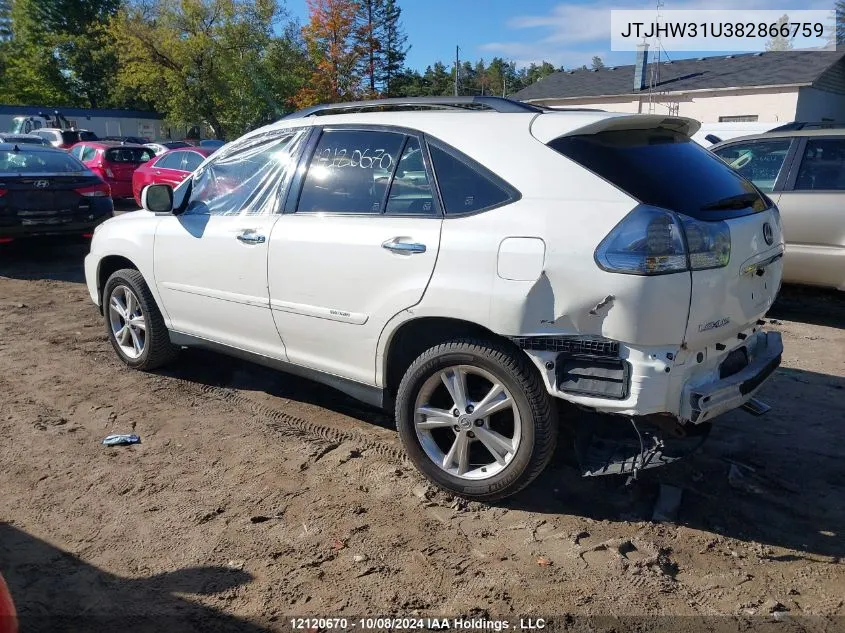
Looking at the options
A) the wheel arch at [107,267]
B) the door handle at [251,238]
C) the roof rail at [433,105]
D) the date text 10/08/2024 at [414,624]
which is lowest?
the date text 10/08/2024 at [414,624]

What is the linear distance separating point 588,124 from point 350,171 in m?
1.36

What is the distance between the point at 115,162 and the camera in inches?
673

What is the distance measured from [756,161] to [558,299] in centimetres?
521

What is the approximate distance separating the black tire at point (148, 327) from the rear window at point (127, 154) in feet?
43.6

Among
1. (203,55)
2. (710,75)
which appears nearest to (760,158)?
(710,75)

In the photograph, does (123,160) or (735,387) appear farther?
(123,160)

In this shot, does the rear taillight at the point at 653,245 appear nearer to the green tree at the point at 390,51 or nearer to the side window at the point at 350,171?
the side window at the point at 350,171

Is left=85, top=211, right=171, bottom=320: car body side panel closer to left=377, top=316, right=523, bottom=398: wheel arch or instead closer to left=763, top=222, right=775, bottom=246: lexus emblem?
left=377, top=316, right=523, bottom=398: wheel arch

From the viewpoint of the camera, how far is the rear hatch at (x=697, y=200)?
9.78 feet

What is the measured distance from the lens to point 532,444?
10.4ft

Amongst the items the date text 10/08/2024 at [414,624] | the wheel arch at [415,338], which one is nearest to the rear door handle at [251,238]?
the wheel arch at [415,338]

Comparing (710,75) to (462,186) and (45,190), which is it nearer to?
(45,190)

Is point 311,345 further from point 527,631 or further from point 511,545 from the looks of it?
point 527,631

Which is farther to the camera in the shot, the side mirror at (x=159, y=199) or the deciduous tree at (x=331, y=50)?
the deciduous tree at (x=331, y=50)
